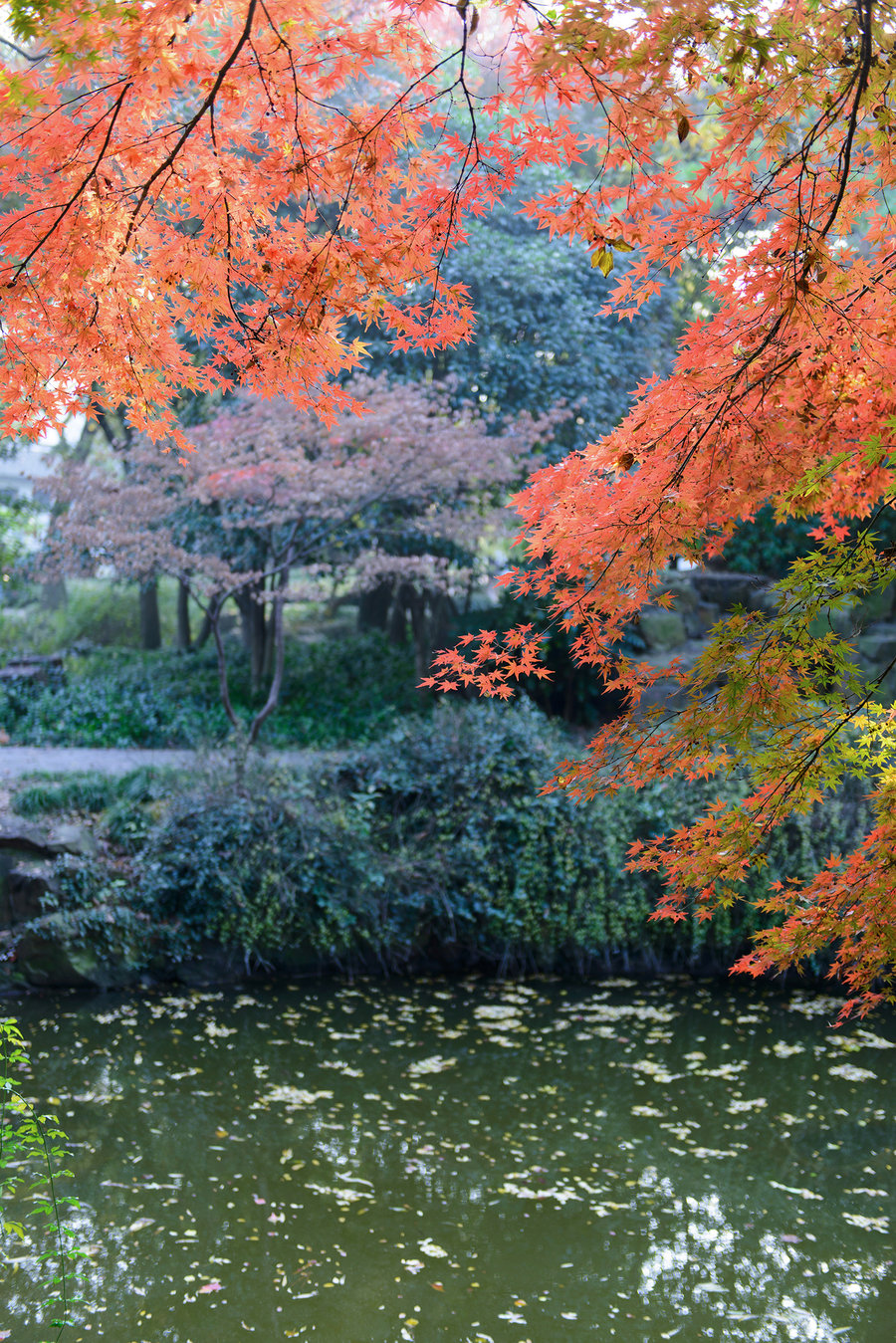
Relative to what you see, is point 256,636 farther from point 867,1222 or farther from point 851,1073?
point 867,1222

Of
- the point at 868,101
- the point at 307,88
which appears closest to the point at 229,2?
the point at 307,88

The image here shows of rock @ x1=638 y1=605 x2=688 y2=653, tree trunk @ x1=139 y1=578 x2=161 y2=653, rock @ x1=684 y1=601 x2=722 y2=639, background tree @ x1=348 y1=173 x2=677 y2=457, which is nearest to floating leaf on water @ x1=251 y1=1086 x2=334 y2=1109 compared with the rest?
background tree @ x1=348 y1=173 x2=677 y2=457

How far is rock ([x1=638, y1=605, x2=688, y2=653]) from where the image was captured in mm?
10898

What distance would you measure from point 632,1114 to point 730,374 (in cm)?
357

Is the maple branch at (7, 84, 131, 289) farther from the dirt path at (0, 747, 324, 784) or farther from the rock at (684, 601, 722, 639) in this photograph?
the rock at (684, 601, 722, 639)

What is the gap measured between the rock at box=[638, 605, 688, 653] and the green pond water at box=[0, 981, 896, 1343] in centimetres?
504

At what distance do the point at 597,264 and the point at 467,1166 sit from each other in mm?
3574

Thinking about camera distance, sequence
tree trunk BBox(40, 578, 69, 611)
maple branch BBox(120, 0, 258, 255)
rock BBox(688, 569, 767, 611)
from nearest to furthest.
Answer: maple branch BBox(120, 0, 258, 255), rock BBox(688, 569, 767, 611), tree trunk BBox(40, 578, 69, 611)

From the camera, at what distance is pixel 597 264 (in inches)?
100

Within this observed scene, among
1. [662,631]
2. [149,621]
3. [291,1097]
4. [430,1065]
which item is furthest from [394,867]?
[149,621]

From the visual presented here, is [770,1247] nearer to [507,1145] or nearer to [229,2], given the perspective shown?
[507,1145]

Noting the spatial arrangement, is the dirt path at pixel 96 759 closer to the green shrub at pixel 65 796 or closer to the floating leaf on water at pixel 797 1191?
the green shrub at pixel 65 796

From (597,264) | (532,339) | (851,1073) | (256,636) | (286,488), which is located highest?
(532,339)

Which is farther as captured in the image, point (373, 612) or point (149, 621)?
point (373, 612)
